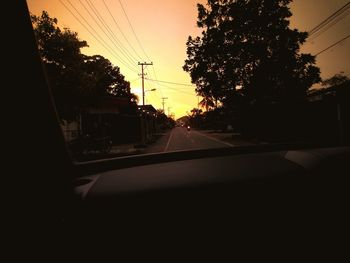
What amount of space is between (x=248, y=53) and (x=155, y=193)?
1262 inches

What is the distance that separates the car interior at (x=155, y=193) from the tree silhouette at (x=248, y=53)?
2685cm

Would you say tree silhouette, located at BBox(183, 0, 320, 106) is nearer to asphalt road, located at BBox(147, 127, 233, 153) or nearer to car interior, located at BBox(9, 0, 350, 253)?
asphalt road, located at BBox(147, 127, 233, 153)

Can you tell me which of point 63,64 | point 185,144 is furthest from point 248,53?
point 63,64

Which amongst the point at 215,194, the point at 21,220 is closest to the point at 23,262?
the point at 21,220

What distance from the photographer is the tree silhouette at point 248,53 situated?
1143 inches

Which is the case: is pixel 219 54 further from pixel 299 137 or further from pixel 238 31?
pixel 299 137

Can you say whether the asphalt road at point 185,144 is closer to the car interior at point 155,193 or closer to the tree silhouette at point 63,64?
the tree silhouette at point 63,64

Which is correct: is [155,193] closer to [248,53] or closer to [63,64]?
[63,64]

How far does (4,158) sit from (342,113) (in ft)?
56.9

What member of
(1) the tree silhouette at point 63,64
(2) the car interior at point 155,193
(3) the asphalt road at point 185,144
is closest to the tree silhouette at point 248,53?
(3) the asphalt road at point 185,144

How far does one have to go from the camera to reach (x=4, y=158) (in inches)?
44.7

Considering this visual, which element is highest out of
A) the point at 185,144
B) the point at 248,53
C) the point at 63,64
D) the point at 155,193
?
the point at 248,53

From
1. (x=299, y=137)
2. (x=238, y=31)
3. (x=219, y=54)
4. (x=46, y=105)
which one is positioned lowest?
(x=299, y=137)

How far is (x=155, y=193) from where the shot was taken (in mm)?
1377
